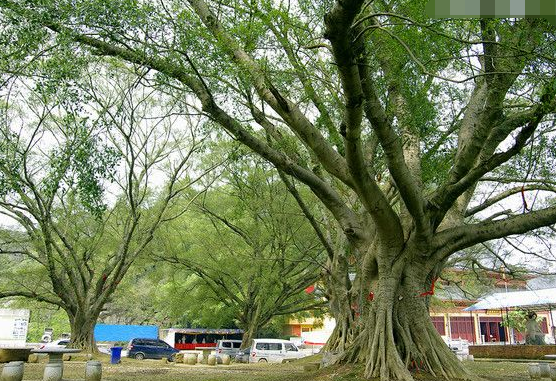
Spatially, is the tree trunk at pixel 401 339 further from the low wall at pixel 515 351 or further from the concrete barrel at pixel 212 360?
the concrete barrel at pixel 212 360

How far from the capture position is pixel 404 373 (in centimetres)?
739

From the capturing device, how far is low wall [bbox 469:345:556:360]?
52.5ft

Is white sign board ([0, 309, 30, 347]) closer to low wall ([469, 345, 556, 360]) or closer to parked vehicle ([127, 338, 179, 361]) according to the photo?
parked vehicle ([127, 338, 179, 361])

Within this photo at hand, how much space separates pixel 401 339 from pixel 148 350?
19699mm

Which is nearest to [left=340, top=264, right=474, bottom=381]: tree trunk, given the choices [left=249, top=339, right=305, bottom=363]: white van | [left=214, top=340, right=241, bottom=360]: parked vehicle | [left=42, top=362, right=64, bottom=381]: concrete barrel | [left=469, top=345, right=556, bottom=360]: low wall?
[left=42, top=362, right=64, bottom=381]: concrete barrel

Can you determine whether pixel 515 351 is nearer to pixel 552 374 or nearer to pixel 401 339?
pixel 552 374

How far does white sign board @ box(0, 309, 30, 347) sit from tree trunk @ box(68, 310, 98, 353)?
35.5 ft

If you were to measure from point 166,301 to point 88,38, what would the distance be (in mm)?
19904

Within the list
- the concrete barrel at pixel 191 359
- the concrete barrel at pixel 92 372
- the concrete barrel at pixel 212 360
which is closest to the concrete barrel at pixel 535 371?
the concrete barrel at pixel 92 372

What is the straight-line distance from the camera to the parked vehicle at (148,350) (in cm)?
2464

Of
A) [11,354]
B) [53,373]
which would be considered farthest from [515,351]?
[11,354]

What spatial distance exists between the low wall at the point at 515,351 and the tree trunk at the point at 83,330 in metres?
15.9

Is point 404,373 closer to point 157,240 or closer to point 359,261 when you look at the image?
point 359,261

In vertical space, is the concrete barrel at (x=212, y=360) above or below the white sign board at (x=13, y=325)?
below
